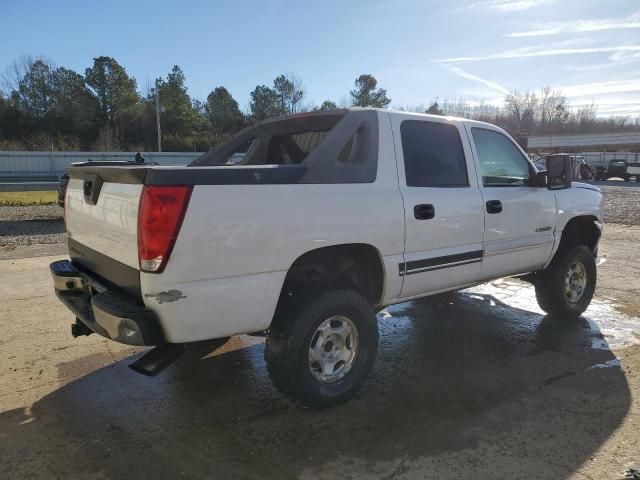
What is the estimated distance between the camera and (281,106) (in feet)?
226

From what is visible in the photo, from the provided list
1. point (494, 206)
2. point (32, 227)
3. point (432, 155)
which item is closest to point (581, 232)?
point (494, 206)

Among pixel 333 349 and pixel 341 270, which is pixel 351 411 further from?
pixel 341 270

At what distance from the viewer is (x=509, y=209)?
4.61 metres

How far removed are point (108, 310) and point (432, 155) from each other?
267 cm

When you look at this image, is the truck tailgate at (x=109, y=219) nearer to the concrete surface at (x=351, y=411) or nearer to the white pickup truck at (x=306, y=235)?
the white pickup truck at (x=306, y=235)

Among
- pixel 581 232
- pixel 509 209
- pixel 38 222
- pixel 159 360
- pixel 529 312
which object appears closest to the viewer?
pixel 159 360

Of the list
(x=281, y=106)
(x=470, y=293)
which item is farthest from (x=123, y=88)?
(x=470, y=293)

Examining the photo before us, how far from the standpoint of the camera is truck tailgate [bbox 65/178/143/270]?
2.89 m

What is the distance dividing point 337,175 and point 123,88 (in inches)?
2596

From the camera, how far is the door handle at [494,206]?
4402 mm

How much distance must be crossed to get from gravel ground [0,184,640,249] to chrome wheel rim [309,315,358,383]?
823 cm

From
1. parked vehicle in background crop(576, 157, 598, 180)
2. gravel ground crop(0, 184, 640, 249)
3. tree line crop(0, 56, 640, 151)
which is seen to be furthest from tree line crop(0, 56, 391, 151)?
gravel ground crop(0, 184, 640, 249)

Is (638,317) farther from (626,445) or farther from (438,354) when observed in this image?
(626,445)

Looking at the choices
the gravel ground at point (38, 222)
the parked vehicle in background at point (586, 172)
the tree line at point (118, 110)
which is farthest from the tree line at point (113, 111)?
the gravel ground at point (38, 222)
